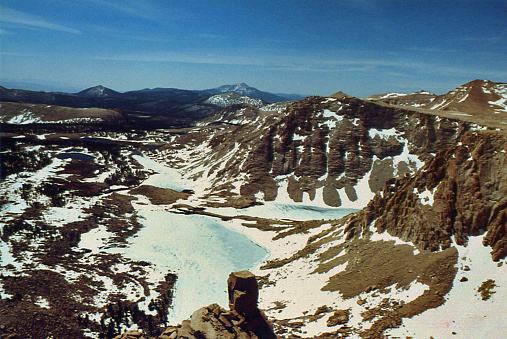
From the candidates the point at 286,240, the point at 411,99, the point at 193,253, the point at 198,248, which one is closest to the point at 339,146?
the point at 286,240

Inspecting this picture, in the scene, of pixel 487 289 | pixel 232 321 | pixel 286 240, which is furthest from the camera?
pixel 286 240

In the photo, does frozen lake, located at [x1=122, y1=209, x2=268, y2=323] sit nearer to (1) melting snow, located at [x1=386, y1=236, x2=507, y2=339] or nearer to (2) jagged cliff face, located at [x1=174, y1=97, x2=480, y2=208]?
(1) melting snow, located at [x1=386, y1=236, x2=507, y2=339]

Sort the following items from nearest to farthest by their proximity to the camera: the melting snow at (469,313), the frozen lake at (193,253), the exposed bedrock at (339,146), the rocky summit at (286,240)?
the melting snow at (469,313) < the rocky summit at (286,240) < the frozen lake at (193,253) < the exposed bedrock at (339,146)

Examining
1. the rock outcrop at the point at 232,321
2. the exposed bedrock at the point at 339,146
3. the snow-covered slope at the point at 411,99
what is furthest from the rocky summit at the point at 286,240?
the snow-covered slope at the point at 411,99

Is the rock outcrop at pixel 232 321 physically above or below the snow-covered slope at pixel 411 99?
below

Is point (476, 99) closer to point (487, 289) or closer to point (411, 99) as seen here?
point (411, 99)

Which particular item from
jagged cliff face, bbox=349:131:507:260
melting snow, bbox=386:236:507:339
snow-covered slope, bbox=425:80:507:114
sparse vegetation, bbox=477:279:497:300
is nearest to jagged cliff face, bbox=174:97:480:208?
snow-covered slope, bbox=425:80:507:114

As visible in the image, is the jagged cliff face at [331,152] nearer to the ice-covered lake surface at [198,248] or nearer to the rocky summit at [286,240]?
the rocky summit at [286,240]
